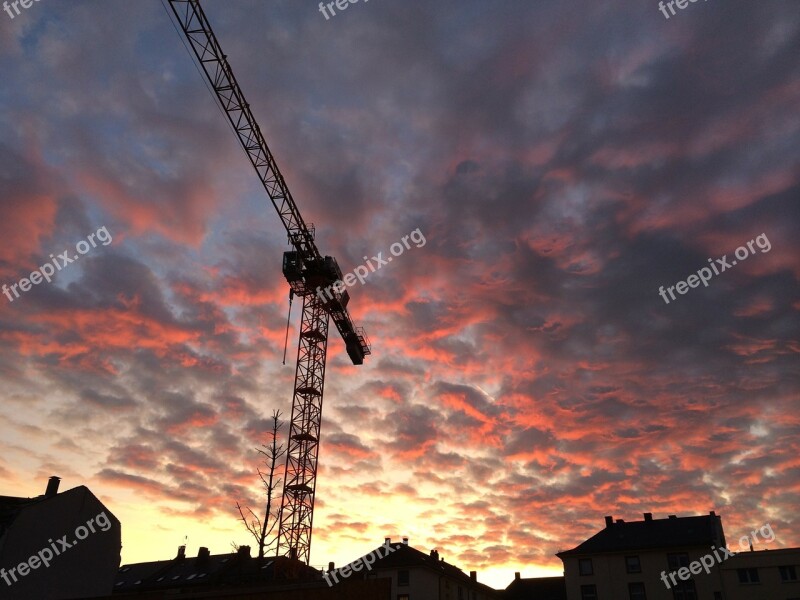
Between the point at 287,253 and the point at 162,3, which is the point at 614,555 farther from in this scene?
the point at 162,3

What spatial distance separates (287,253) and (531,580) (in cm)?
6212

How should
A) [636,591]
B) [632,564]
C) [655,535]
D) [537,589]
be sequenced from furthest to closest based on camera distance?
[537,589] < [655,535] < [632,564] < [636,591]

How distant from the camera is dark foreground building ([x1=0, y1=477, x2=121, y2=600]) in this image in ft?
90.7

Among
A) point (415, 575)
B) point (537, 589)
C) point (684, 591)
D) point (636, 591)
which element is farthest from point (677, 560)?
point (537, 589)

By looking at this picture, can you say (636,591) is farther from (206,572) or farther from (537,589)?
(206,572)

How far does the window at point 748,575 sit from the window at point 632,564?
7.77 m

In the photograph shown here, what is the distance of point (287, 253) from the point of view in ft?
178

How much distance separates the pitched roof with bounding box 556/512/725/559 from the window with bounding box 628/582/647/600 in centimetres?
295

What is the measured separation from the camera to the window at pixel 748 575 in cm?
4706

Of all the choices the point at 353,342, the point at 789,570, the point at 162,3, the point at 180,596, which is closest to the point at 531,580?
the point at 789,570

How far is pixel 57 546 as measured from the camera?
2967 cm

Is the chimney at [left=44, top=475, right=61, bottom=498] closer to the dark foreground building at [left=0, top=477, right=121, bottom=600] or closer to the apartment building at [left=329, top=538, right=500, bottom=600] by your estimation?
the dark foreground building at [left=0, top=477, right=121, bottom=600]

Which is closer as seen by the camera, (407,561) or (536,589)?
(407,561)

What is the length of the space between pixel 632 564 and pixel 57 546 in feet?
151
